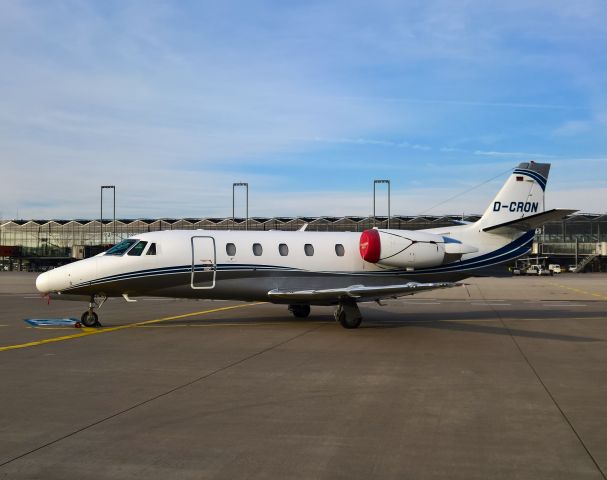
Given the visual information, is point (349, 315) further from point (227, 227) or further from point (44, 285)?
point (227, 227)

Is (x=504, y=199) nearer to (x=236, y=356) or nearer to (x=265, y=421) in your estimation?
(x=236, y=356)

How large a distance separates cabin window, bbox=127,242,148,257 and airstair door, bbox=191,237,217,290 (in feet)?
4.95

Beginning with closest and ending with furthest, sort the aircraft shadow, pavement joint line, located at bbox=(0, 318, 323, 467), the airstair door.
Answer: pavement joint line, located at bbox=(0, 318, 323, 467), the aircraft shadow, the airstair door

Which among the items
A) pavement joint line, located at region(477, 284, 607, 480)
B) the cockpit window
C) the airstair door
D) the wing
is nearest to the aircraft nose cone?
the cockpit window

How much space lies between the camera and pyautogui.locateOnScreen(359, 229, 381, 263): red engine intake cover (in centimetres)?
1892

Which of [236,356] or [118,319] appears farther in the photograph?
[118,319]

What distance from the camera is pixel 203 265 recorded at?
59.4 feet

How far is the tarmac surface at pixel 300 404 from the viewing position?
5.92 metres

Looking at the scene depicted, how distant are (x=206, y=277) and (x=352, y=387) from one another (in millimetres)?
9392

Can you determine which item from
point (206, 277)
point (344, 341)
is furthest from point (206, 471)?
point (206, 277)

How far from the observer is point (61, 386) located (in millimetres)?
9375

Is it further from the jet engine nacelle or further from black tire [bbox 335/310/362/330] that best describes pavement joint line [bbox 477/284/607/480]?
black tire [bbox 335/310/362/330]

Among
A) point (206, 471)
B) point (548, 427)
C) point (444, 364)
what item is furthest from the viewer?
point (444, 364)

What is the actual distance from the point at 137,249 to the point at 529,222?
12.8 meters
